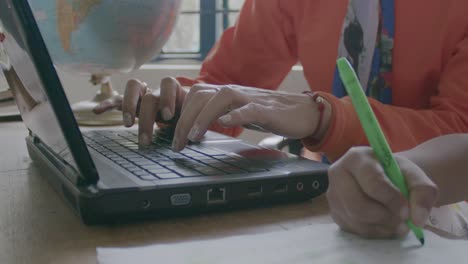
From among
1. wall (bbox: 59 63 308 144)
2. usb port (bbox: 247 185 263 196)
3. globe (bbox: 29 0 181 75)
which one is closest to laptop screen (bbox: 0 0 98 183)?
usb port (bbox: 247 185 263 196)

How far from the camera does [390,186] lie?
0.33 metres

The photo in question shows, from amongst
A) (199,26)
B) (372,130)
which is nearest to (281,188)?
(372,130)

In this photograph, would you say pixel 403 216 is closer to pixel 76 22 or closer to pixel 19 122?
pixel 76 22

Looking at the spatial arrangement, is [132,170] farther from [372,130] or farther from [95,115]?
[95,115]

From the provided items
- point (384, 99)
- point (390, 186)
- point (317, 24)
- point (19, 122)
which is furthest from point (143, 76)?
point (390, 186)

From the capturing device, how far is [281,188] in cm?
43

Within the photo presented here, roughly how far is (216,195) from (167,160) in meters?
0.09

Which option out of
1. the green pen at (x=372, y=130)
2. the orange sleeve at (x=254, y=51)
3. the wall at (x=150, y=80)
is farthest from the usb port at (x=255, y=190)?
the wall at (x=150, y=80)

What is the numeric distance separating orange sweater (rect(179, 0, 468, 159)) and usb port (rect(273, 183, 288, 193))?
0.46ft

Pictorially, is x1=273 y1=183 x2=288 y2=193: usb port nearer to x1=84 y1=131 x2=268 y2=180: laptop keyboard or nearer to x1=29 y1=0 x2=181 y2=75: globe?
x1=84 y1=131 x2=268 y2=180: laptop keyboard

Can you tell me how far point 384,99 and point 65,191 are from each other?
0.53m

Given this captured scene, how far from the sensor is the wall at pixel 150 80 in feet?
5.27

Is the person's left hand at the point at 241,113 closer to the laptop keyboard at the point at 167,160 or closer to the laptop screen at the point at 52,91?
the laptop keyboard at the point at 167,160

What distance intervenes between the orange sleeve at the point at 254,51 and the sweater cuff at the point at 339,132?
433 millimetres
